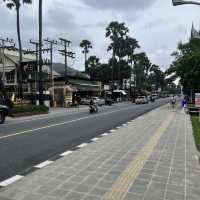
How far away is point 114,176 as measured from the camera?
716cm

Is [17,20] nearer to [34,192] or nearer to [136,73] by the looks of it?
[34,192]

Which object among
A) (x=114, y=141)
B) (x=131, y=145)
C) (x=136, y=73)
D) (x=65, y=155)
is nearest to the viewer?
(x=65, y=155)

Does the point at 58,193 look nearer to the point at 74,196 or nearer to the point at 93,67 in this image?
the point at 74,196

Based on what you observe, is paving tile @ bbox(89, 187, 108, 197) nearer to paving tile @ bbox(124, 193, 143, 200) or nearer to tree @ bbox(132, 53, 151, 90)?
paving tile @ bbox(124, 193, 143, 200)

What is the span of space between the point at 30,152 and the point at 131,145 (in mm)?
3475

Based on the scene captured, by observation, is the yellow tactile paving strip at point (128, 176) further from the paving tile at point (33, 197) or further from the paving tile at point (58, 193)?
the paving tile at point (33, 197)

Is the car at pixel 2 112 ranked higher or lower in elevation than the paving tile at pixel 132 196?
higher

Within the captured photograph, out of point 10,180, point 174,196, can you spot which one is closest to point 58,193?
point 10,180

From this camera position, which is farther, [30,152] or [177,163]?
[30,152]

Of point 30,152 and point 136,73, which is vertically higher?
point 136,73

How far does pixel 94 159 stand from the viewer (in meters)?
9.02

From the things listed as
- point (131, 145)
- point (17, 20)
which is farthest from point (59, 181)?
point (17, 20)

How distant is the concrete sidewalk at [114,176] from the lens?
233 inches

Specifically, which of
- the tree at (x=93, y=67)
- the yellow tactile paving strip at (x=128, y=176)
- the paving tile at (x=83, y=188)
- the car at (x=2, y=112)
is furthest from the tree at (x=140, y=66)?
the paving tile at (x=83, y=188)
